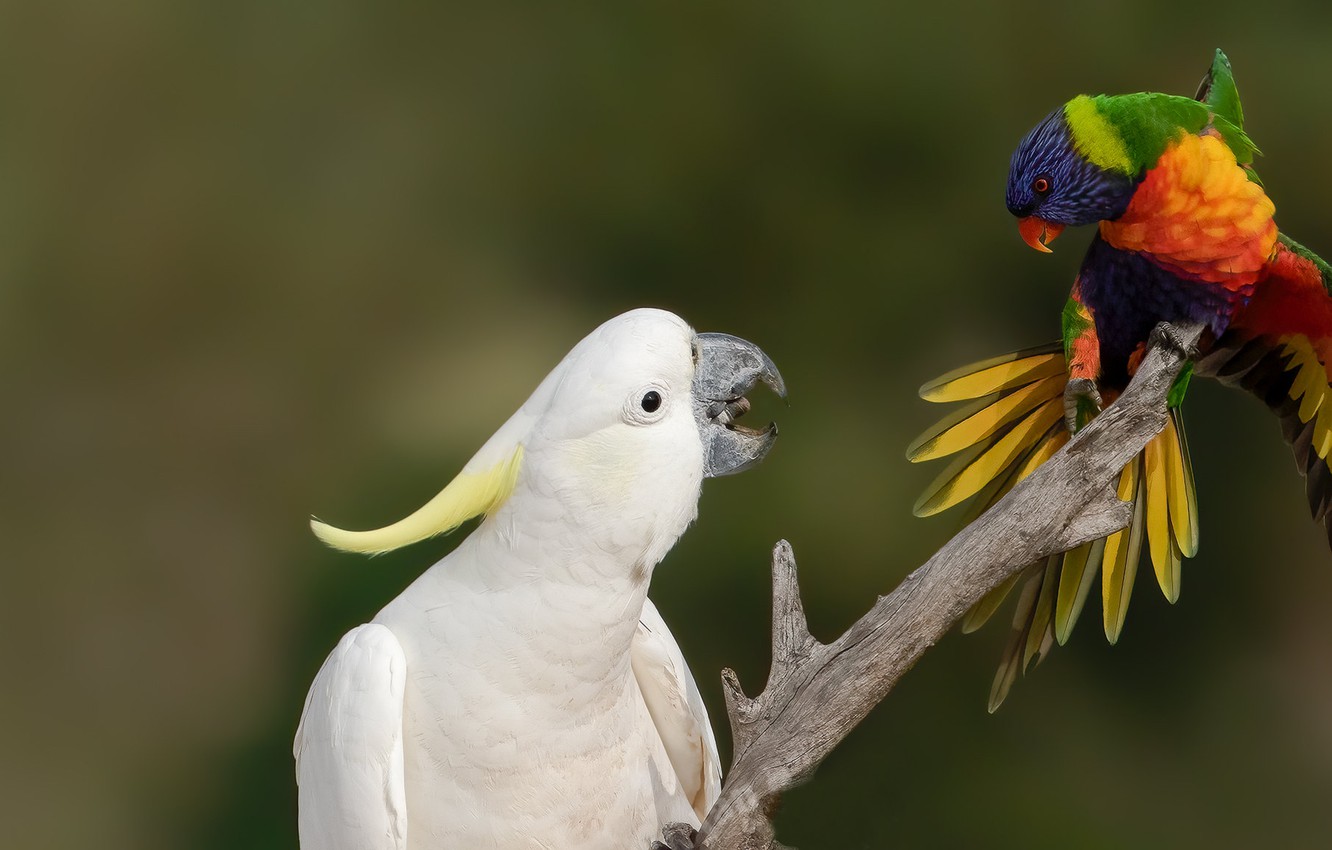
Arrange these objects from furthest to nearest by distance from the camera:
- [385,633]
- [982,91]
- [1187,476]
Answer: [982,91]
[1187,476]
[385,633]

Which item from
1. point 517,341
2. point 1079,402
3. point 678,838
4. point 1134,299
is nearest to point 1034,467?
point 1079,402

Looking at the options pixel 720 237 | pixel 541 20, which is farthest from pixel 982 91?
pixel 541 20

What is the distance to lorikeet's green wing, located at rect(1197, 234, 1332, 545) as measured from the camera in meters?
1.20

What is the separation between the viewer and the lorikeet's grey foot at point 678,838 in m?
1.09

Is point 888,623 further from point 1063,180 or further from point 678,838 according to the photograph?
point 1063,180

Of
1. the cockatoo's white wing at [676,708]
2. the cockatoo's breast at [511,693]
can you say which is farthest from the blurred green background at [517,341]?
the cockatoo's breast at [511,693]

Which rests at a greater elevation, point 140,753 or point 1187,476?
point 1187,476

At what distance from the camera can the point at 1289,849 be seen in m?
2.31

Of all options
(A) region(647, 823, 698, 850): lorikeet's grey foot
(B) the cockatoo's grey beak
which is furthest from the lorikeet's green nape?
(A) region(647, 823, 698, 850): lorikeet's grey foot

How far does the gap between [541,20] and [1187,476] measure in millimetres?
1608

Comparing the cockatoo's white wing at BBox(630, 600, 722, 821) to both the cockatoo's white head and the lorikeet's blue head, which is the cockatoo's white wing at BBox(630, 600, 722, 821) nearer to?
the cockatoo's white head

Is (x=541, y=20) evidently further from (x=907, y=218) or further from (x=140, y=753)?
(x=140, y=753)

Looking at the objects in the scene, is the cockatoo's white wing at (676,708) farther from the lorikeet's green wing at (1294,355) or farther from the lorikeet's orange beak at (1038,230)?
the lorikeet's green wing at (1294,355)

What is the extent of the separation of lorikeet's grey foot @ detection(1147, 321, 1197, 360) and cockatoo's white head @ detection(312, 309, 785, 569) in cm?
39
